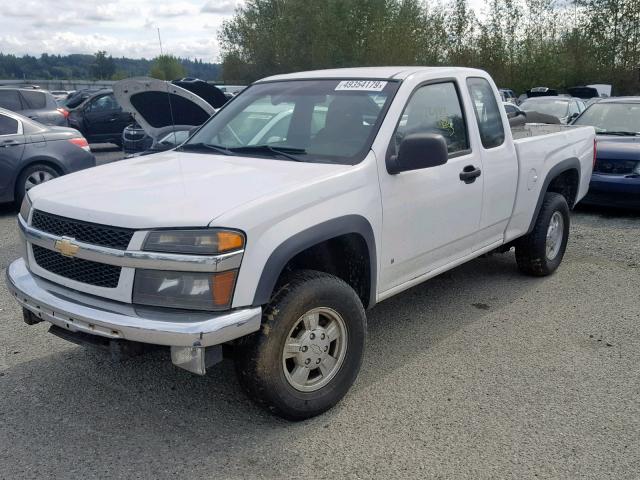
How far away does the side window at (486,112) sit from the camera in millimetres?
4930

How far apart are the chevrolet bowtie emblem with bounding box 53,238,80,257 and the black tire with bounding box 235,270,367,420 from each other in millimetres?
957

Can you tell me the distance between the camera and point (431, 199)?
4.20m

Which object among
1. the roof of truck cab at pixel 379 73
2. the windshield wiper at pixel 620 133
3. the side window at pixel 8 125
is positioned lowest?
the windshield wiper at pixel 620 133

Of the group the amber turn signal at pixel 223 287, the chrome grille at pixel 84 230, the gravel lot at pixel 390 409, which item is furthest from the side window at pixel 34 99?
the amber turn signal at pixel 223 287

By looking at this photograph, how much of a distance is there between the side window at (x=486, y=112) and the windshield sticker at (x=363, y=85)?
0.99 m

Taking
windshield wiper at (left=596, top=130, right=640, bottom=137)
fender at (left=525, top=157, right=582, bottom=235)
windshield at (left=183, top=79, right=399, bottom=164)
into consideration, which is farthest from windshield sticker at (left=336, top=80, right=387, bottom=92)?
windshield wiper at (left=596, top=130, right=640, bottom=137)

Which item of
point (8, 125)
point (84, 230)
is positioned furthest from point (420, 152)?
point (8, 125)

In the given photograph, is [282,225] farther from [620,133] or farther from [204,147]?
[620,133]

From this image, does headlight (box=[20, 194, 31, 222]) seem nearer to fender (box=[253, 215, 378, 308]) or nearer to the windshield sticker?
fender (box=[253, 215, 378, 308])

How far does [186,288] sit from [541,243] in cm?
384

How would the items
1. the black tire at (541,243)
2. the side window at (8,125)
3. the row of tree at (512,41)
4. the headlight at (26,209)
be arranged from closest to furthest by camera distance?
the headlight at (26,209) < the black tire at (541,243) < the side window at (8,125) < the row of tree at (512,41)

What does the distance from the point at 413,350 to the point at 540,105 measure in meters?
12.2

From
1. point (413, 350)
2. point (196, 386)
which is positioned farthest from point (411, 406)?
point (196, 386)

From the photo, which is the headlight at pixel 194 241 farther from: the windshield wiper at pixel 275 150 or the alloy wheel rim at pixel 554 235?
the alloy wheel rim at pixel 554 235
